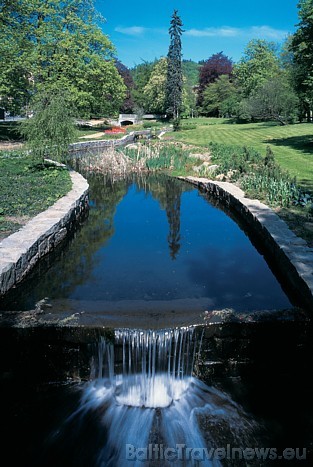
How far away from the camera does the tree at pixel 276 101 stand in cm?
3803

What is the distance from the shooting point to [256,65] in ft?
190

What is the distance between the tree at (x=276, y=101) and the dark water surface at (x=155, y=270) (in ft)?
98.4

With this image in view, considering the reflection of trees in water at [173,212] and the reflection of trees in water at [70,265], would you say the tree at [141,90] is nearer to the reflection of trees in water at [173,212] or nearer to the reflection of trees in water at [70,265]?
the reflection of trees in water at [173,212]

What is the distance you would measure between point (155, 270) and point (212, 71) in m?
73.6

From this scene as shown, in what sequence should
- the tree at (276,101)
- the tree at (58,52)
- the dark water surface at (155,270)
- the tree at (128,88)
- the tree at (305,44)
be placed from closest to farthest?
the dark water surface at (155,270), the tree at (305,44), the tree at (58,52), the tree at (276,101), the tree at (128,88)

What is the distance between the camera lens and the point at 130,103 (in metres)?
68.7

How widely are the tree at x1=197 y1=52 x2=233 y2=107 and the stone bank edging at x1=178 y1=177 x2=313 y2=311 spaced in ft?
220

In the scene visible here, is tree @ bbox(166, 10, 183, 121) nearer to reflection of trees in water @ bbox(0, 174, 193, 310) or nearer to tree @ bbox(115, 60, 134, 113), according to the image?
tree @ bbox(115, 60, 134, 113)

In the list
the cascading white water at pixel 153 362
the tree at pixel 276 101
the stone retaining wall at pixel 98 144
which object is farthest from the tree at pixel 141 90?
the cascading white water at pixel 153 362

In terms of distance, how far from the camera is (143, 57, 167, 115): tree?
66875mm

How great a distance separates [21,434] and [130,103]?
227 feet

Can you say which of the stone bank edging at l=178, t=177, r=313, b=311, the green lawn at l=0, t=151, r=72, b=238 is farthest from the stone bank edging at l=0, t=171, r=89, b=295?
the stone bank edging at l=178, t=177, r=313, b=311

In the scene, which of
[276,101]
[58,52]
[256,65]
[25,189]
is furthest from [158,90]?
[25,189]

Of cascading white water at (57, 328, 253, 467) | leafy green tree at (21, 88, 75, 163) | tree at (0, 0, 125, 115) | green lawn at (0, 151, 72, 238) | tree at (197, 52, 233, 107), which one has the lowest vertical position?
cascading white water at (57, 328, 253, 467)
